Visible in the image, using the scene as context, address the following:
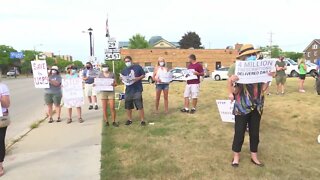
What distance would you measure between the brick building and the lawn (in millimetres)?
53237

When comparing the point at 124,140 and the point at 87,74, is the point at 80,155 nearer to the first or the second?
the point at 124,140

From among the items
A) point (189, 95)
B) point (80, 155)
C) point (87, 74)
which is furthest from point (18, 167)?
A: point (87, 74)

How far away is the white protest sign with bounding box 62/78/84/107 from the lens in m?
10.1

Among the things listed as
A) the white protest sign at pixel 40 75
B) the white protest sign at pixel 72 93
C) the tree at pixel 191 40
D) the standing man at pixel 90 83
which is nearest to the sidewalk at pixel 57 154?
the white protest sign at pixel 72 93

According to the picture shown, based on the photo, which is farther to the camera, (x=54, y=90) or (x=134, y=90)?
(x=54, y=90)

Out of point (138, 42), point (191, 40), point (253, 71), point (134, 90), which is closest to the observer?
point (253, 71)

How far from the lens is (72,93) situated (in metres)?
10.2

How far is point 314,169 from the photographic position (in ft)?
18.2

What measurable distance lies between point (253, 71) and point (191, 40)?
3222 inches

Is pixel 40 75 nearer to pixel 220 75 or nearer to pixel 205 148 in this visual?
pixel 205 148

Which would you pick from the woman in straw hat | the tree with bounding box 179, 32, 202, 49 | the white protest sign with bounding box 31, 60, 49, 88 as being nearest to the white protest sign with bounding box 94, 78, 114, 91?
the white protest sign with bounding box 31, 60, 49, 88

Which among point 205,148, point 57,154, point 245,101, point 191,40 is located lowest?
point 57,154

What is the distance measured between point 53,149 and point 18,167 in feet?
3.76

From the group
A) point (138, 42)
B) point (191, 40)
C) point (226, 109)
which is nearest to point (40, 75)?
point (226, 109)
